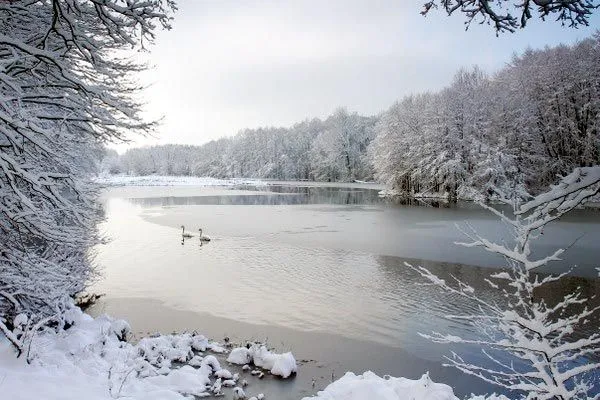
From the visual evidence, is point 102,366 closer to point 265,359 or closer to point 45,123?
point 265,359

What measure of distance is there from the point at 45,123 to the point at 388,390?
7873 millimetres

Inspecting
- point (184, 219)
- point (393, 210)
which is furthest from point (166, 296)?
point (393, 210)

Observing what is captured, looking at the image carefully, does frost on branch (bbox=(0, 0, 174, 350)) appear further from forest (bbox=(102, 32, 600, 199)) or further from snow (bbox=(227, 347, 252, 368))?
forest (bbox=(102, 32, 600, 199))

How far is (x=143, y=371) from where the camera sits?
308 inches

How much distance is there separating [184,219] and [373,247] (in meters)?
16.2

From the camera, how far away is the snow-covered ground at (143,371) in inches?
219

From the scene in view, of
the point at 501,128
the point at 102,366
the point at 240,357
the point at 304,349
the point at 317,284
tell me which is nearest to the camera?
the point at 102,366

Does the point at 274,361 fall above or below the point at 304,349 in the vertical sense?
above

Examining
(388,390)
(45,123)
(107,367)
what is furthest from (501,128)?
(107,367)

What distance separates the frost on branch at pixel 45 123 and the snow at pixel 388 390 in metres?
4.47

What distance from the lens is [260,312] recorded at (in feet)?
41.1

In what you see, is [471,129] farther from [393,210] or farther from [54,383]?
[54,383]

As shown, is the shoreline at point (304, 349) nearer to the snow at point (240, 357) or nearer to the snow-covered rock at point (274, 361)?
the snow-covered rock at point (274, 361)

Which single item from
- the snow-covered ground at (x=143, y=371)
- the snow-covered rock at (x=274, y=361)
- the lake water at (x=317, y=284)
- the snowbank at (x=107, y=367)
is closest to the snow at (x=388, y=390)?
Answer: the snow-covered ground at (x=143, y=371)
